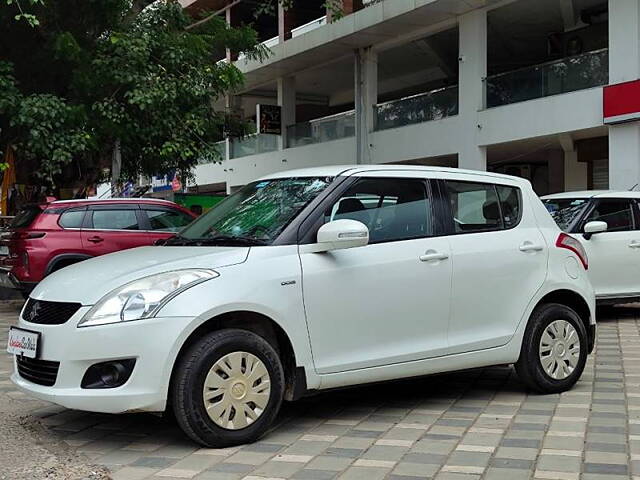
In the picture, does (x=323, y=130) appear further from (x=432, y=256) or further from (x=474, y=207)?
(x=432, y=256)

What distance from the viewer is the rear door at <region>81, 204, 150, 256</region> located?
10.6m

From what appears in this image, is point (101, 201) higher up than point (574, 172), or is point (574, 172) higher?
point (574, 172)

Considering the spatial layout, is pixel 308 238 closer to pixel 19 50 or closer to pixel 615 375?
pixel 615 375

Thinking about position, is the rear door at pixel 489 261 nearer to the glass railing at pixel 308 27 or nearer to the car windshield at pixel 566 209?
the car windshield at pixel 566 209

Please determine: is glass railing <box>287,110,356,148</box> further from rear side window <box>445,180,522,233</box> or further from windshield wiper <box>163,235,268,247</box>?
windshield wiper <box>163,235,268,247</box>

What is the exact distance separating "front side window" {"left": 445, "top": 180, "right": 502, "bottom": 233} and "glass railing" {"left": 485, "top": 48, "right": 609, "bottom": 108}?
11790 millimetres

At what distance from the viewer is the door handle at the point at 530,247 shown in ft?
18.2

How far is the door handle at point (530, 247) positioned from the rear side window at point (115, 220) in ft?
22.8

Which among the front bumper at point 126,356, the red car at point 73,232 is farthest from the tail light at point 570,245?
the red car at point 73,232

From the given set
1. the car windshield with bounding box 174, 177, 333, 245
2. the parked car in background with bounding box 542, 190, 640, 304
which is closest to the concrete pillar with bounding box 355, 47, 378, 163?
the parked car in background with bounding box 542, 190, 640, 304

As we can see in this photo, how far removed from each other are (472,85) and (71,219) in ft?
39.7

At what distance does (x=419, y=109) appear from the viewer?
2103 centimetres

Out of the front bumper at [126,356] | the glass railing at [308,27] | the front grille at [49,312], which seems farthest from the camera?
the glass railing at [308,27]

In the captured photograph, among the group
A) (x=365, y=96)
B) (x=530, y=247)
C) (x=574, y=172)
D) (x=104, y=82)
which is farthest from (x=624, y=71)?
(x=530, y=247)
